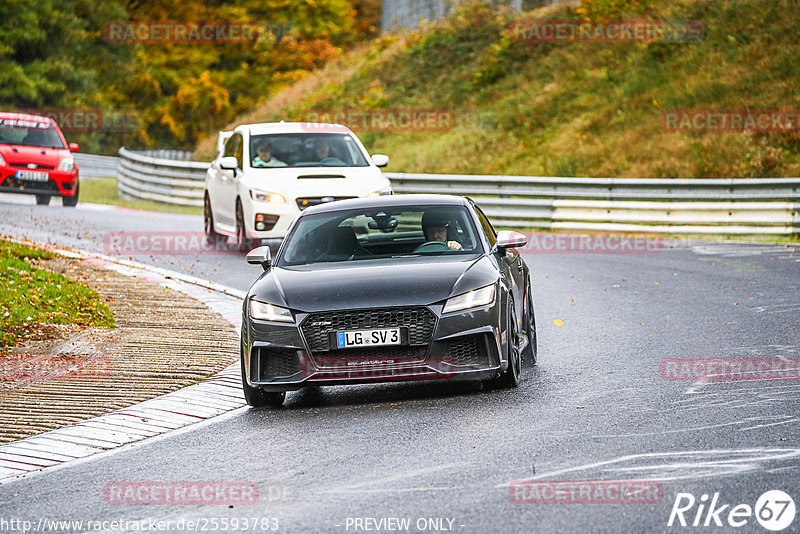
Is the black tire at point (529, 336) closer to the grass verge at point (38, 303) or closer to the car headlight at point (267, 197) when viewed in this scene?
the grass verge at point (38, 303)

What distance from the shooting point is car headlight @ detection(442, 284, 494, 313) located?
907cm

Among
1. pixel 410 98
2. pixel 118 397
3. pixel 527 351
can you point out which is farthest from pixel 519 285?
pixel 410 98

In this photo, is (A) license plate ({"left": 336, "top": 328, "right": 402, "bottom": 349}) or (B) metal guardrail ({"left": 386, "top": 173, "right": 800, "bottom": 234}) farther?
(B) metal guardrail ({"left": 386, "top": 173, "right": 800, "bottom": 234})

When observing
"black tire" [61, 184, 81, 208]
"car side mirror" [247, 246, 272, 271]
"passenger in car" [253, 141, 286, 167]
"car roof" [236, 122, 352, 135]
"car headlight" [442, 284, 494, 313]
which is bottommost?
"black tire" [61, 184, 81, 208]

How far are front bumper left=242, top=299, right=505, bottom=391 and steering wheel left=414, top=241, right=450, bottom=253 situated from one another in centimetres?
112

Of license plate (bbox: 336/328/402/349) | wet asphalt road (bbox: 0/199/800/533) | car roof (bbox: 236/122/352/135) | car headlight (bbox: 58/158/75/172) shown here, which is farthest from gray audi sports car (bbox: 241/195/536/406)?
car headlight (bbox: 58/158/75/172)

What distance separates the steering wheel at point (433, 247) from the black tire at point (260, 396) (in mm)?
1526

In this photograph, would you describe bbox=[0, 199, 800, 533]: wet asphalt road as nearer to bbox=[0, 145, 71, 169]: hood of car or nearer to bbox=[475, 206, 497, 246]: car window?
bbox=[475, 206, 497, 246]: car window

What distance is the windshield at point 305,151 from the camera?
63.6 ft

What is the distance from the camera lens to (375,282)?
9.25 meters

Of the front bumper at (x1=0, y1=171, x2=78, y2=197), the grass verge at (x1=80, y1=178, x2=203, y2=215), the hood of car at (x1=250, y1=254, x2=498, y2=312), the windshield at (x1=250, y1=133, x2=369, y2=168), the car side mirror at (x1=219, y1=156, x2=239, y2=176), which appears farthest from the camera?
the grass verge at (x1=80, y1=178, x2=203, y2=215)

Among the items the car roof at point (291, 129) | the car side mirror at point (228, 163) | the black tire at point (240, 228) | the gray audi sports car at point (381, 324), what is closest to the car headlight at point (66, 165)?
the car roof at point (291, 129)

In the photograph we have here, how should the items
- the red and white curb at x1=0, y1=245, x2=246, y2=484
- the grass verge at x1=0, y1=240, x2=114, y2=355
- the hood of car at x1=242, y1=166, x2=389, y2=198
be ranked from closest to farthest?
the red and white curb at x1=0, y1=245, x2=246, y2=484
the grass verge at x1=0, y1=240, x2=114, y2=355
the hood of car at x1=242, y1=166, x2=389, y2=198

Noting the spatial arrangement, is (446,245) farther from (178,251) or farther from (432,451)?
(178,251)
